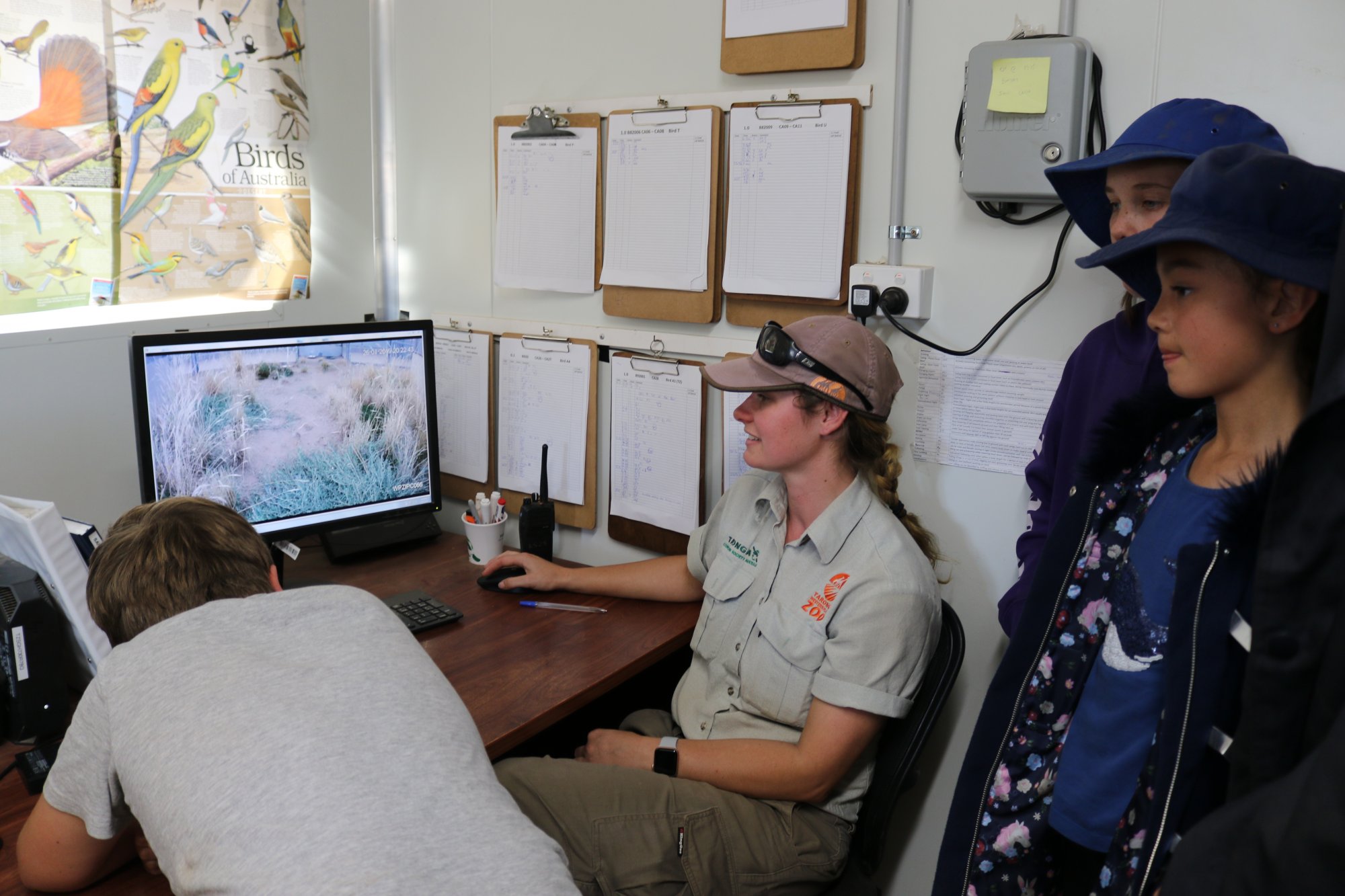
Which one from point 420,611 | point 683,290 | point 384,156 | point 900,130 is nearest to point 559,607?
point 420,611

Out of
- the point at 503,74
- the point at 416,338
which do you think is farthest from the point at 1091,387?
the point at 503,74

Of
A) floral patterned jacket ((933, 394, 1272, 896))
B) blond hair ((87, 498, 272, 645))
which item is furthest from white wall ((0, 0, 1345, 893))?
blond hair ((87, 498, 272, 645))

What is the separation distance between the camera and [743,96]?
6.35 ft

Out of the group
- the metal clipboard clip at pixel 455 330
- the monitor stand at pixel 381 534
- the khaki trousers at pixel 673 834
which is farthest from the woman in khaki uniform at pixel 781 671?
the metal clipboard clip at pixel 455 330

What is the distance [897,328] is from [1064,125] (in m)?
0.44

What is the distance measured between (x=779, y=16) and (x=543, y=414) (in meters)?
1.00

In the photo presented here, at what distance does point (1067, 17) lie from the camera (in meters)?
1.58

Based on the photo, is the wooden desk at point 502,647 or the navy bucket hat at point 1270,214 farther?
the wooden desk at point 502,647

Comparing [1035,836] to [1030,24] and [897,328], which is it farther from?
[1030,24]

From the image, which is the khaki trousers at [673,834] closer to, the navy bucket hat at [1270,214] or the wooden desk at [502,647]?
the wooden desk at [502,647]

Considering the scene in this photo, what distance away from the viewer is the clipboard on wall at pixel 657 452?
2.09 meters

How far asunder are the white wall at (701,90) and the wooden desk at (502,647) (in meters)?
0.36

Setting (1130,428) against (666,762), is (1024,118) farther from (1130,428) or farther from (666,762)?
(666,762)

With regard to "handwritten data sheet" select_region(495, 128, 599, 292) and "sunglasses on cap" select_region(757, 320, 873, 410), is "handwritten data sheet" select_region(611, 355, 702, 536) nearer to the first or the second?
"handwritten data sheet" select_region(495, 128, 599, 292)
